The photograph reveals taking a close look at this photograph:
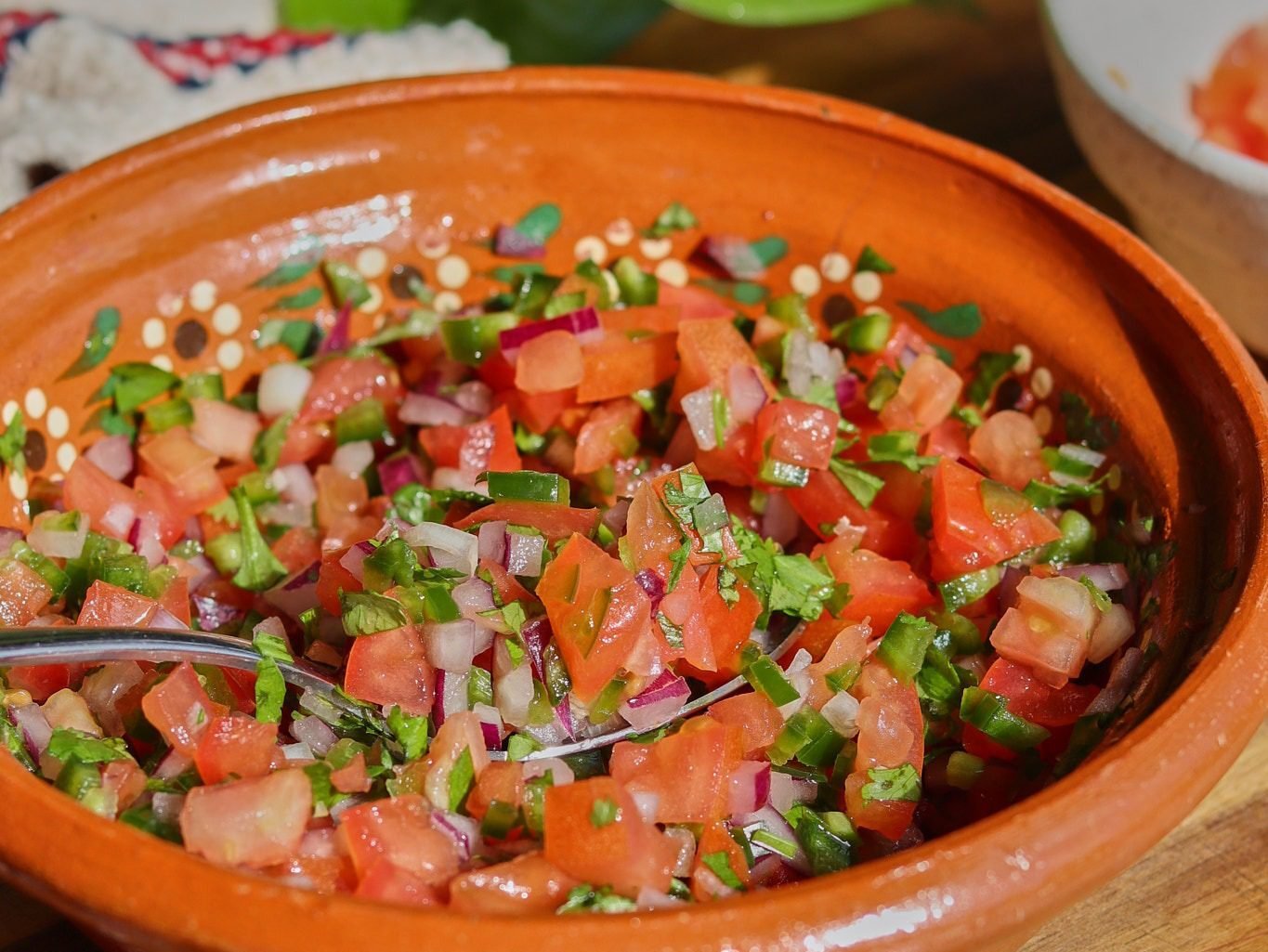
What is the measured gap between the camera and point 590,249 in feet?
6.81

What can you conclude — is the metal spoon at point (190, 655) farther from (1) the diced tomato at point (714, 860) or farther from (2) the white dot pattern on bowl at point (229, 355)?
(2) the white dot pattern on bowl at point (229, 355)

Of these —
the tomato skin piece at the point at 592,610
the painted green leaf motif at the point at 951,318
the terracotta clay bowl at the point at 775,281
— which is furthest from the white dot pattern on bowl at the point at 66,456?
the painted green leaf motif at the point at 951,318

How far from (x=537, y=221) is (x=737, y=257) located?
326 millimetres

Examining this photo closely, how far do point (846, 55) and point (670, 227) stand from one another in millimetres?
1238

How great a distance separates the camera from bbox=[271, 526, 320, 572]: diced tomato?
5.96ft

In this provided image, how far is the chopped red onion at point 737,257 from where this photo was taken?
2043mm

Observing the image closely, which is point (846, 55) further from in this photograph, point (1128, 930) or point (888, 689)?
point (1128, 930)

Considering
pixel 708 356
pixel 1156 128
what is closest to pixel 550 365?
pixel 708 356

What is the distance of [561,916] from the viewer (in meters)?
1.03

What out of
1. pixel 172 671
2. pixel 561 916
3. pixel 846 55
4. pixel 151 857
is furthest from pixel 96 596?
pixel 846 55

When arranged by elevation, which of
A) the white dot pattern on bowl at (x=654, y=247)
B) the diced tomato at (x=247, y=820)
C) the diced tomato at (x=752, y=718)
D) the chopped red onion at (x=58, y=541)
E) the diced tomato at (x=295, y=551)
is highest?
the white dot pattern on bowl at (x=654, y=247)

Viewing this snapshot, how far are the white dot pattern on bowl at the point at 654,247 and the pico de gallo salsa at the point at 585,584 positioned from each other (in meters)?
0.04

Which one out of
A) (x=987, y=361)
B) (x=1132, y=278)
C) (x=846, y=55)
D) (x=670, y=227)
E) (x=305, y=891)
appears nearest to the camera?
(x=305, y=891)

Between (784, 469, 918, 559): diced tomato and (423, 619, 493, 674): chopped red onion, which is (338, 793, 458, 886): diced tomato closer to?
(423, 619, 493, 674): chopped red onion
